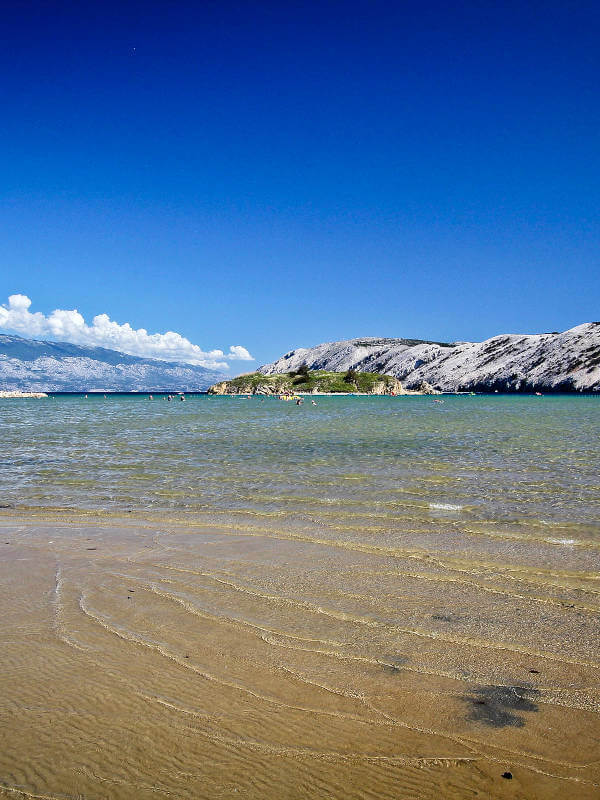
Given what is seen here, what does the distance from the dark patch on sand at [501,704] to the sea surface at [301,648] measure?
0.02m

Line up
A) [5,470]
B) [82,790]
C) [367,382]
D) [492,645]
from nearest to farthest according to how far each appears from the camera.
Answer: [82,790] → [492,645] → [5,470] → [367,382]

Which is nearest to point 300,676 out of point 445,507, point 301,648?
point 301,648

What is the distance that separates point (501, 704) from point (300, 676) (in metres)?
1.71

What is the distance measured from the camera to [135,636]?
223 inches

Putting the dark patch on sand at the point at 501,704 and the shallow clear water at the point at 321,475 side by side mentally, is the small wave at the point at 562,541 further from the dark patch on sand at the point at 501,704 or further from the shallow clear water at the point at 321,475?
the dark patch on sand at the point at 501,704

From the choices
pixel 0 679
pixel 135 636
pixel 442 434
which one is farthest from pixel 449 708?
pixel 442 434

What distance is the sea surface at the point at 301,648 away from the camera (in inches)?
144

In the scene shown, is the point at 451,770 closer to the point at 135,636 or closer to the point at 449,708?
the point at 449,708

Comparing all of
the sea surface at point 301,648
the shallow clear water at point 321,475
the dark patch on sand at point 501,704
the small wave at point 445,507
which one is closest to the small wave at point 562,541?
the sea surface at point 301,648

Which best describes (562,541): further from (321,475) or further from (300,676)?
(321,475)

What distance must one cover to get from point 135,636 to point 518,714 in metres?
3.76

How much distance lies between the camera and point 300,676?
4.82 meters

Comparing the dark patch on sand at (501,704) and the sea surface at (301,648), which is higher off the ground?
the dark patch on sand at (501,704)

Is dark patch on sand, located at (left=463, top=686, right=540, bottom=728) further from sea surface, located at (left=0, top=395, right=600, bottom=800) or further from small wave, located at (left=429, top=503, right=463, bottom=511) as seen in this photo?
small wave, located at (left=429, top=503, right=463, bottom=511)
